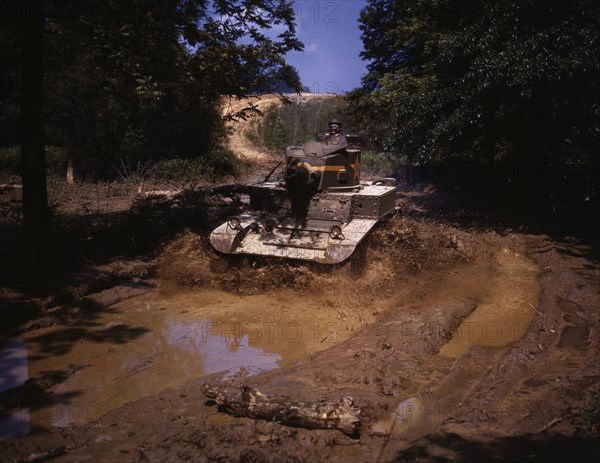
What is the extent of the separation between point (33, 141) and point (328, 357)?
546cm

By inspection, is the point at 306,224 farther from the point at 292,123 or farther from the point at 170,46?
the point at 292,123

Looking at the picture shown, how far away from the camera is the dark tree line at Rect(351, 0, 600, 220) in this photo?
368 inches

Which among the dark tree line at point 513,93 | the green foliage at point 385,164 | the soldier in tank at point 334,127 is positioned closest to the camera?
the dark tree line at point 513,93

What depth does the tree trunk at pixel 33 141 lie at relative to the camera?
7.10 m

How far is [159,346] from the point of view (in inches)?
251

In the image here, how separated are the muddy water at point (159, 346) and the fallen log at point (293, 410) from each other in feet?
4.27

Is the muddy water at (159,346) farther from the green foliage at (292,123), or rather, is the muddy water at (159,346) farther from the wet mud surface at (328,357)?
the green foliage at (292,123)

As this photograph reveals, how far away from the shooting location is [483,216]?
48.1ft

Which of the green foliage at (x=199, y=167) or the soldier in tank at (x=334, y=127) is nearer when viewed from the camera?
the soldier in tank at (x=334, y=127)

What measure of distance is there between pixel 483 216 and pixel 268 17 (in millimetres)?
8804

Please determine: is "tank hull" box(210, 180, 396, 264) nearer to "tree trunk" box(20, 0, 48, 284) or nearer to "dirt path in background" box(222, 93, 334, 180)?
"tree trunk" box(20, 0, 48, 284)

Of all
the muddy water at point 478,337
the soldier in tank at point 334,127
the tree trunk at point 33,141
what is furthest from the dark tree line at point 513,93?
the tree trunk at point 33,141

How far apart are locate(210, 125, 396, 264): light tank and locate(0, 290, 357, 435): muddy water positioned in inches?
34.5

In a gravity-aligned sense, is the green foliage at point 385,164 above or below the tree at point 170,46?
below
